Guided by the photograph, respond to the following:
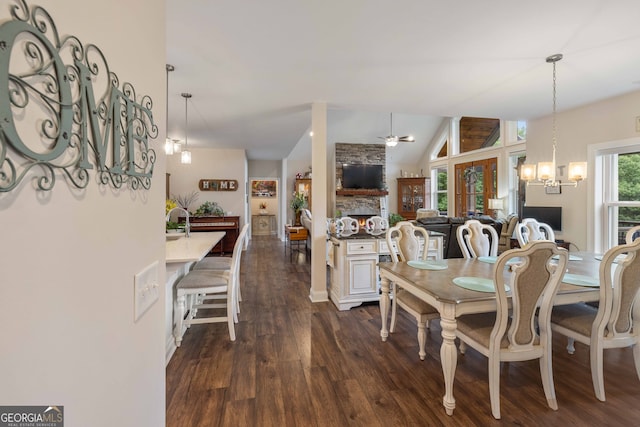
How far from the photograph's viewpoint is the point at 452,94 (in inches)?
140

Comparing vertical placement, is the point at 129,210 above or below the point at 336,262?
above

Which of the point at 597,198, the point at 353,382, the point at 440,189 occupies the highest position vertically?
the point at 440,189

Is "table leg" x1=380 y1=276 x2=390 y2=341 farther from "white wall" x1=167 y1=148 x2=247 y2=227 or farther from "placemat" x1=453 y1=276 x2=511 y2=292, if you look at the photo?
"white wall" x1=167 y1=148 x2=247 y2=227

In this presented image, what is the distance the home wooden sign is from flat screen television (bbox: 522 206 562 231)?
20.0 ft

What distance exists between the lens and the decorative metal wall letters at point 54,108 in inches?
16.4

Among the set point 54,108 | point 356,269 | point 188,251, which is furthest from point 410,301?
point 54,108

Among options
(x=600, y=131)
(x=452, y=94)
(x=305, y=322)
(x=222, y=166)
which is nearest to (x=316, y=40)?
(x=452, y=94)

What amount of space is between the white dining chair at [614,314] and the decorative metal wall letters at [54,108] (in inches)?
101

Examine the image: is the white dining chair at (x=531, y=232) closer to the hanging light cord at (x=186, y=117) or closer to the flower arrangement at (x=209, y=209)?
the hanging light cord at (x=186, y=117)

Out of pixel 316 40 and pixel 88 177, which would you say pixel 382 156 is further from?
pixel 88 177

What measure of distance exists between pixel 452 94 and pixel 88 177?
385cm

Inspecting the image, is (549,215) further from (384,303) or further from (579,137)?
(384,303)

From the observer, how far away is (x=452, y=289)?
198cm

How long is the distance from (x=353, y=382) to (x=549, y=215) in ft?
14.2
